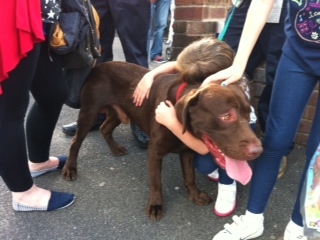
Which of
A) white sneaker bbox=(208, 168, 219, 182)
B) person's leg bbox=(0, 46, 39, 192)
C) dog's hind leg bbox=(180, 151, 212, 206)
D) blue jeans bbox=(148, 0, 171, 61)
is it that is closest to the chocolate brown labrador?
dog's hind leg bbox=(180, 151, 212, 206)

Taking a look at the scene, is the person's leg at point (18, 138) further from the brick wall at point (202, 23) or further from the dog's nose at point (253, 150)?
the brick wall at point (202, 23)

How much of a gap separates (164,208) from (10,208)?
3.55 feet

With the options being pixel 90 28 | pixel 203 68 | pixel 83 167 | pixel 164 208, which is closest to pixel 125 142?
pixel 83 167

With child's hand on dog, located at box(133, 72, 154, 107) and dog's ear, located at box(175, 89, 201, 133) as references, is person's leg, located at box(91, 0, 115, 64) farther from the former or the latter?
dog's ear, located at box(175, 89, 201, 133)

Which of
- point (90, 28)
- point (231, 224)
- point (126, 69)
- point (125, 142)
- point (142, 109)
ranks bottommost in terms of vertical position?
point (125, 142)

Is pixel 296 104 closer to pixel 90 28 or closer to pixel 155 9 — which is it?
pixel 90 28

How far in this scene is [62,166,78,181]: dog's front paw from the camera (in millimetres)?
2910

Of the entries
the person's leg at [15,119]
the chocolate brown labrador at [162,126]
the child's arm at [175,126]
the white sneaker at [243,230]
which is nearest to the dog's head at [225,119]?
the chocolate brown labrador at [162,126]

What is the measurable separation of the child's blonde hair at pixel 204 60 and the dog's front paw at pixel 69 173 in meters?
1.25

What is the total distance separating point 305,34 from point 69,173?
2042mm

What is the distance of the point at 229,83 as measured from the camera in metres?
1.92

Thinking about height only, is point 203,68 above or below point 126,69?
above

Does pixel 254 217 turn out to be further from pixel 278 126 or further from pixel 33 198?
pixel 33 198

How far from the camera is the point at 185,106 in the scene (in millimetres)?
1929
